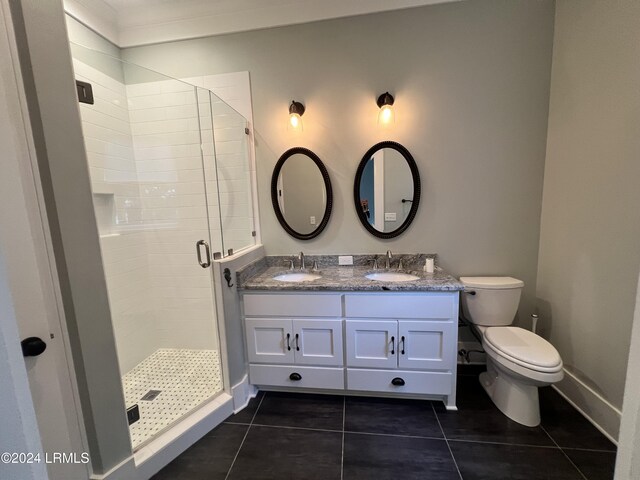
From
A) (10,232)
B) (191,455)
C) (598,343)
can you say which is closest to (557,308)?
(598,343)

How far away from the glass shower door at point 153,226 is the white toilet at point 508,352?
6.14 feet

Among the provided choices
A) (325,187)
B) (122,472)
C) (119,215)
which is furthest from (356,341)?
(119,215)

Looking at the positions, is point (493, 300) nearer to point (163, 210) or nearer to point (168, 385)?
point (168, 385)

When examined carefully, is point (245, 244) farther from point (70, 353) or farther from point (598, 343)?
point (598, 343)

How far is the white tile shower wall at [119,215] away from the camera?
6.17ft

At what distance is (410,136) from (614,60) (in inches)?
43.9

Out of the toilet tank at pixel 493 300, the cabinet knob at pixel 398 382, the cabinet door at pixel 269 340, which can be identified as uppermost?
the toilet tank at pixel 493 300

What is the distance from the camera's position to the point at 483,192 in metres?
2.02

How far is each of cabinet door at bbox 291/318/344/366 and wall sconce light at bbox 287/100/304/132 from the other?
60.0 inches

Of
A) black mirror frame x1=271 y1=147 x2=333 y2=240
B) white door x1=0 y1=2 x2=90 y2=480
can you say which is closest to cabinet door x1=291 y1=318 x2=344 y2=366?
black mirror frame x1=271 y1=147 x2=333 y2=240

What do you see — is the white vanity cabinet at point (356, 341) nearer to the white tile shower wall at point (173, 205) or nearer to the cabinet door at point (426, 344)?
the cabinet door at point (426, 344)

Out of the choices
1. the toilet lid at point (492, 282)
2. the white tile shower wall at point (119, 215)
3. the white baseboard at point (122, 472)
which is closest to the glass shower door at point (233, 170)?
the white tile shower wall at point (119, 215)

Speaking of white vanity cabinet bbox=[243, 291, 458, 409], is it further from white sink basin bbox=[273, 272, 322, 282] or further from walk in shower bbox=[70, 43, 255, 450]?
walk in shower bbox=[70, 43, 255, 450]

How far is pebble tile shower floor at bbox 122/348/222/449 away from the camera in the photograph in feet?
5.16
